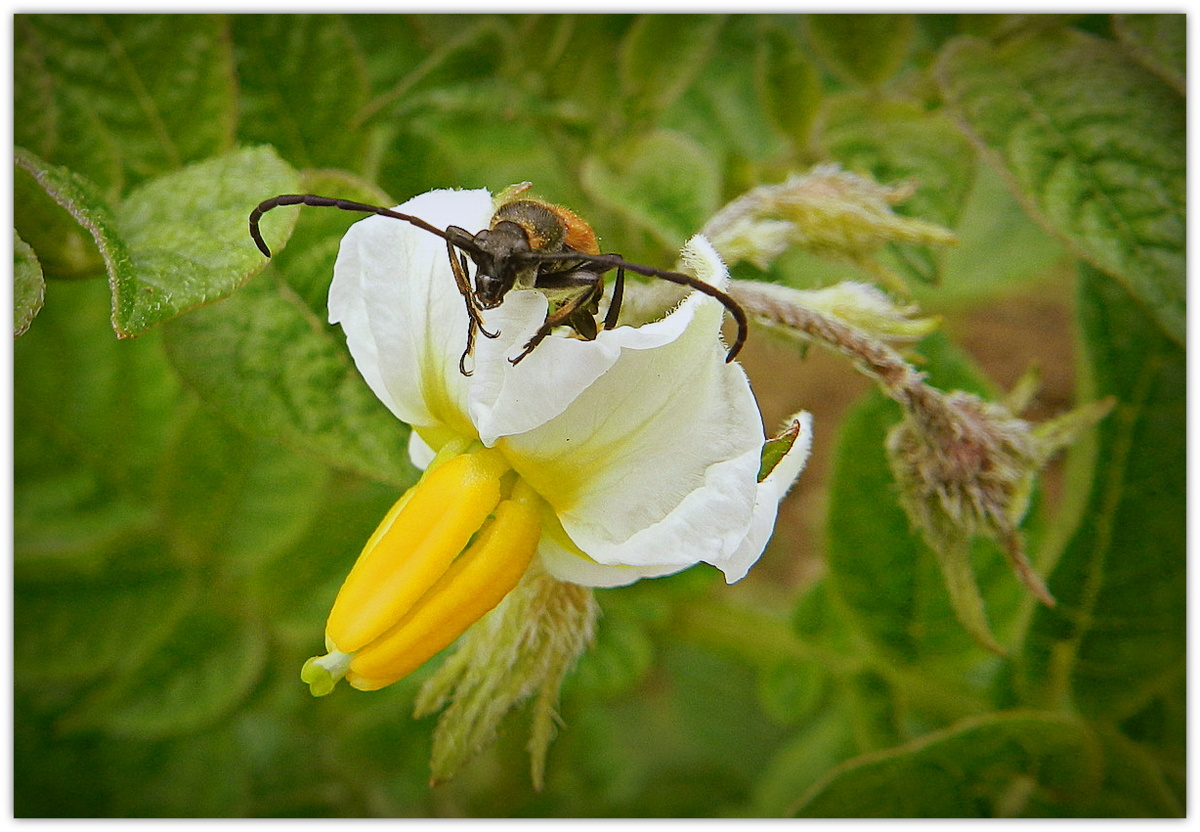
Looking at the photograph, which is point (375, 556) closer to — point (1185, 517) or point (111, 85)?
point (111, 85)

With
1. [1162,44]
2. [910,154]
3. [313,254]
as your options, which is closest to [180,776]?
[313,254]

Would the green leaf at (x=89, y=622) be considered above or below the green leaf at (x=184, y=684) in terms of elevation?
above

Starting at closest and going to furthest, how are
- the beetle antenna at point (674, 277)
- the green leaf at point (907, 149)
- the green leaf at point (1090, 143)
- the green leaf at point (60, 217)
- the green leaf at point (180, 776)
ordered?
the beetle antenna at point (674, 277), the green leaf at point (60, 217), the green leaf at point (1090, 143), the green leaf at point (907, 149), the green leaf at point (180, 776)

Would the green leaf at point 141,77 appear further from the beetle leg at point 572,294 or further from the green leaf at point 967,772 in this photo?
the green leaf at point 967,772

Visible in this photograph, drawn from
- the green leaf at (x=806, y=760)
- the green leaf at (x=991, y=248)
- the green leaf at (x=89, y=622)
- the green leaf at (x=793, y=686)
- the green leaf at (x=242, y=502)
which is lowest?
the green leaf at (x=806, y=760)

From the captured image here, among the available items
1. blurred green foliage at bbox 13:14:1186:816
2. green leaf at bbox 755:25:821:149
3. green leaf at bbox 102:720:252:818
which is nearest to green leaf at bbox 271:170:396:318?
blurred green foliage at bbox 13:14:1186:816

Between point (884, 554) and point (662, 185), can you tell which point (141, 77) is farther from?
point (884, 554)

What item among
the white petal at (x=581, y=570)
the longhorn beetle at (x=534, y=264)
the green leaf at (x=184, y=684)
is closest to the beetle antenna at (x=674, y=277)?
the longhorn beetle at (x=534, y=264)

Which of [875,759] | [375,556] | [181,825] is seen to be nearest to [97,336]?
[181,825]
